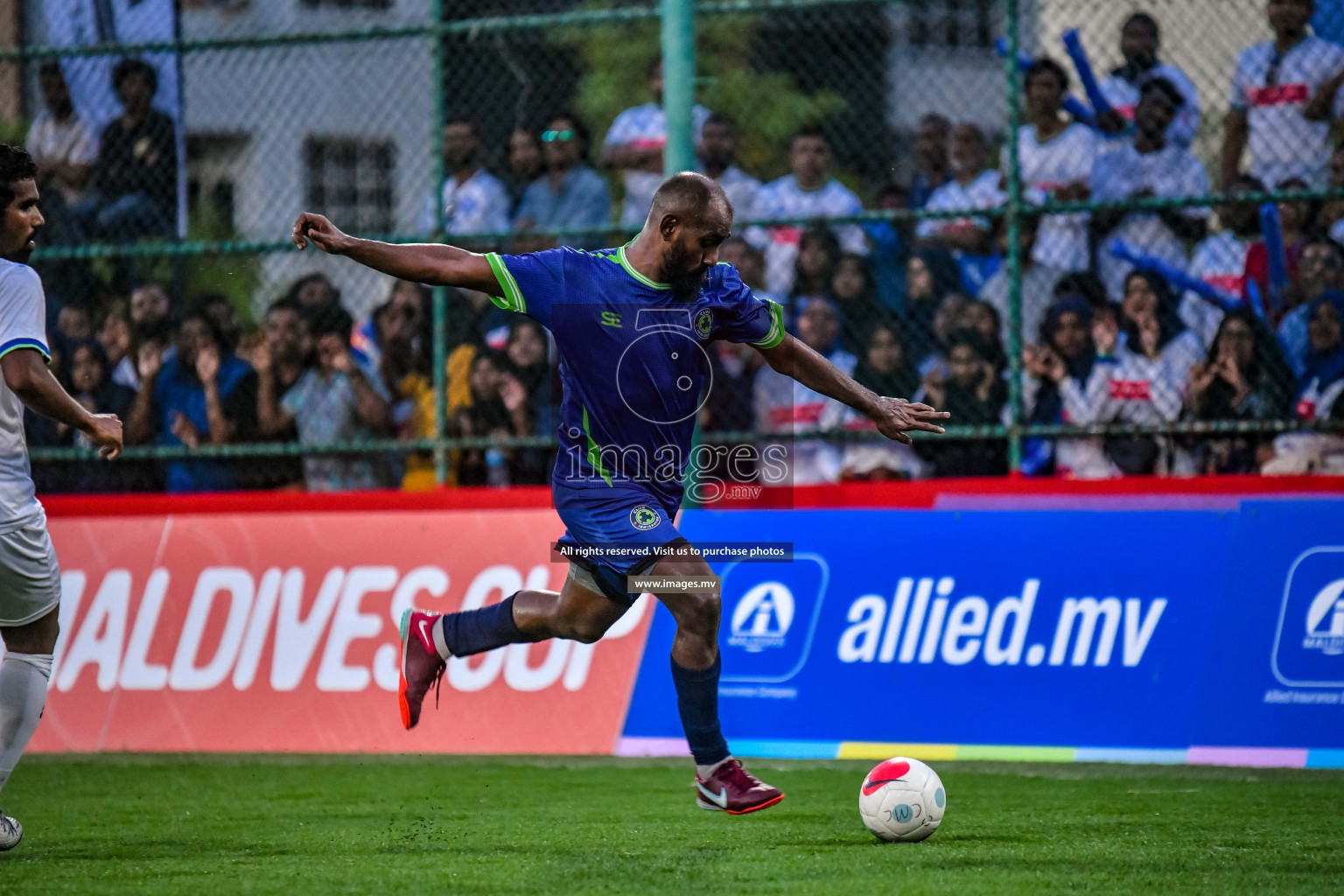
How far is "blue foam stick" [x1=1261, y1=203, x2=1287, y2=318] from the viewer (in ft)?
28.1

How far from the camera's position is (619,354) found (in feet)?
19.9

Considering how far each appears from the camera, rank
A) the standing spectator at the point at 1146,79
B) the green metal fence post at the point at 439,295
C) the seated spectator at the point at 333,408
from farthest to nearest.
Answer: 1. the seated spectator at the point at 333,408
2. the green metal fence post at the point at 439,295
3. the standing spectator at the point at 1146,79

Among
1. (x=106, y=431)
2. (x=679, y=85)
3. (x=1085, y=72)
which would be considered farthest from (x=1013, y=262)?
(x=106, y=431)

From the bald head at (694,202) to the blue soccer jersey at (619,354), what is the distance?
11.1 inches

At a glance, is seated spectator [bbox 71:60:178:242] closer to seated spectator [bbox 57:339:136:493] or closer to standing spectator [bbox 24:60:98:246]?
standing spectator [bbox 24:60:98:246]

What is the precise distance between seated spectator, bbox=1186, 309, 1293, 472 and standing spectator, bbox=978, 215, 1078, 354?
2.86 feet

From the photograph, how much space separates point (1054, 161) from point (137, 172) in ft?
17.1

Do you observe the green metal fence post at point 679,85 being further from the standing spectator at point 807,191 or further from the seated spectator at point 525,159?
the seated spectator at point 525,159

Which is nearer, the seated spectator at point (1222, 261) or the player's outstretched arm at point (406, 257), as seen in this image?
the player's outstretched arm at point (406, 257)

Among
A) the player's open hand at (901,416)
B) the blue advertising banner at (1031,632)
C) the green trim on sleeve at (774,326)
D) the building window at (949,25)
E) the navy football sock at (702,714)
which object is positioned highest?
the building window at (949,25)

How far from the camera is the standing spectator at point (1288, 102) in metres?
8.82

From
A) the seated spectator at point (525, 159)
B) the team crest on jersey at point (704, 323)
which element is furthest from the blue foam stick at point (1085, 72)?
the team crest on jersey at point (704, 323)

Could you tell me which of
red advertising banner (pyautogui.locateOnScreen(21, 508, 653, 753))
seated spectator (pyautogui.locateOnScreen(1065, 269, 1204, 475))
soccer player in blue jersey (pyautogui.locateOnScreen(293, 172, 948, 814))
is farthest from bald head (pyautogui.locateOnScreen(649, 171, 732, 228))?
seated spectator (pyautogui.locateOnScreen(1065, 269, 1204, 475))

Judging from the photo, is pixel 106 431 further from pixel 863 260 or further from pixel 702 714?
pixel 863 260
